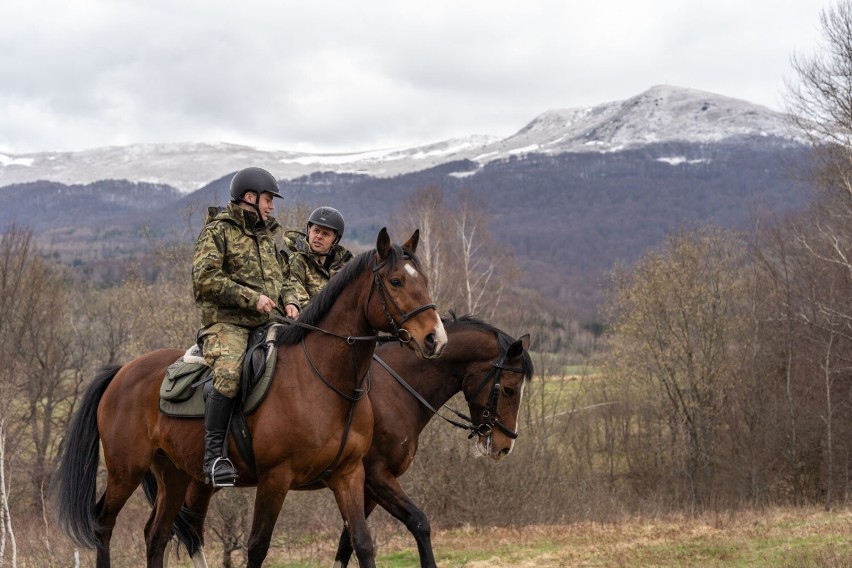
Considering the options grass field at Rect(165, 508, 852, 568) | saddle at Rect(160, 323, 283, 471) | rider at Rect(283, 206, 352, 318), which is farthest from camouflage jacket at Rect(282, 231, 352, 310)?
grass field at Rect(165, 508, 852, 568)

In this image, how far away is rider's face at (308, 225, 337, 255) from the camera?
362 inches

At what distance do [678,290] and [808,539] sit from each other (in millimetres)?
23517

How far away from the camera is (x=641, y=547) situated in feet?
42.9

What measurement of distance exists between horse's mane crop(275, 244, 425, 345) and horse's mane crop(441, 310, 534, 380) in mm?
2525

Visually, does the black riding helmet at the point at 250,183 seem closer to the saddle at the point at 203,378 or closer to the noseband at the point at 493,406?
the saddle at the point at 203,378

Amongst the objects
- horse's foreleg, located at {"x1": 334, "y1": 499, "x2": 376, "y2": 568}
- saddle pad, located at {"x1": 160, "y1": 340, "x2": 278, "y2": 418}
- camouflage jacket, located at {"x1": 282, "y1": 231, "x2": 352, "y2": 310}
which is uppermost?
camouflage jacket, located at {"x1": 282, "y1": 231, "x2": 352, "y2": 310}

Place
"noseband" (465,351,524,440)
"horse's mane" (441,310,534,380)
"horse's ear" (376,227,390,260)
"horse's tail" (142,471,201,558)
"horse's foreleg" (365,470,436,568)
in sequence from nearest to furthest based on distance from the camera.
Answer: "horse's ear" (376,227,390,260), "horse's foreleg" (365,470,436,568), "horse's tail" (142,471,201,558), "noseband" (465,351,524,440), "horse's mane" (441,310,534,380)

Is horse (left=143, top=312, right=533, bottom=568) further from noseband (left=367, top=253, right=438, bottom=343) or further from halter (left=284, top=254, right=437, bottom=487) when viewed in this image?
noseband (left=367, top=253, right=438, bottom=343)

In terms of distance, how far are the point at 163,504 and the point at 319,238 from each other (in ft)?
10.2

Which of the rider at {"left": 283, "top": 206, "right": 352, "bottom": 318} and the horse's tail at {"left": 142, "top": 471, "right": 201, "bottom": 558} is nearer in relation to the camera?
the horse's tail at {"left": 142, "top": 471, "right": 201, "bottom": 558}

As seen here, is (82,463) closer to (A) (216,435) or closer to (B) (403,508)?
(A) (216,435)

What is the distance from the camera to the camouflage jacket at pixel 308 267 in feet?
28.9

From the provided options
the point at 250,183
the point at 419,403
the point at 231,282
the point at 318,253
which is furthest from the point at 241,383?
the point at 318,253

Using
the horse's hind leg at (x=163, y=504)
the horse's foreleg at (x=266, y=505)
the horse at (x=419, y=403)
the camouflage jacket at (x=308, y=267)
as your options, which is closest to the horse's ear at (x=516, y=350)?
the horse at (x=419, y=403)
